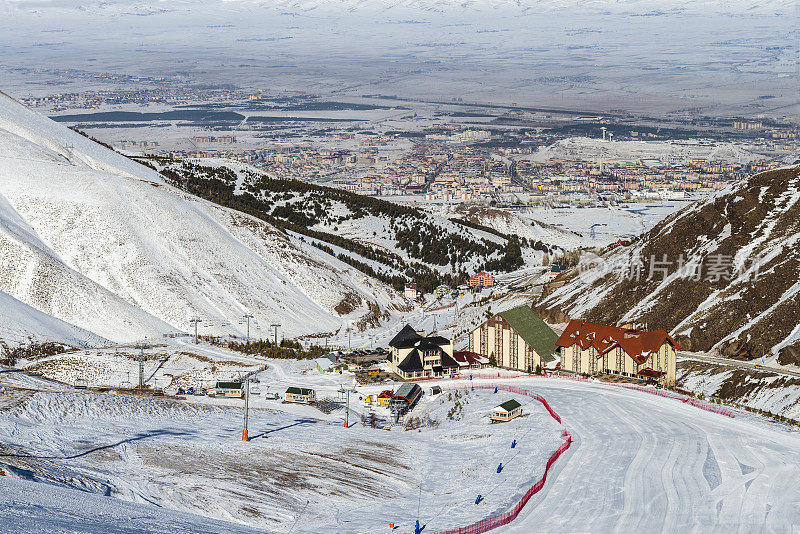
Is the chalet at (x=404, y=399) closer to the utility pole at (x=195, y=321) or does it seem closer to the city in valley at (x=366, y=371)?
the city in valley at (x=366, y=371)

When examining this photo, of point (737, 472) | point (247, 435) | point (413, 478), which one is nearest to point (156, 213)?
point (247, 435)

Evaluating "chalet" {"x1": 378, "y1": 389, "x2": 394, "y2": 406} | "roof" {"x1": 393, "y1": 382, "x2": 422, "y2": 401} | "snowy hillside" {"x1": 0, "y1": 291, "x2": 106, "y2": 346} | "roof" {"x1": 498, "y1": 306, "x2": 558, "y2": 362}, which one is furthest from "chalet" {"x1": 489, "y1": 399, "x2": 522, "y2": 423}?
"snowy hillside" {"x1": 0, "y1": 291, "x2": 106, "y2": 346}

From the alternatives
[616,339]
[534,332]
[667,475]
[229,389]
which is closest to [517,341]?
[534,332]

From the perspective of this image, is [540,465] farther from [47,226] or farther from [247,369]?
[47,226]

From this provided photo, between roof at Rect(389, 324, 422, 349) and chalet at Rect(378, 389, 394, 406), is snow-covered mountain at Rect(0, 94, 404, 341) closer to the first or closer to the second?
roof at Rect(389, 324, 422, 349)

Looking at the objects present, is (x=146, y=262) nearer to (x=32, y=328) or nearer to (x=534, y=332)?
(x=32, y=328)
